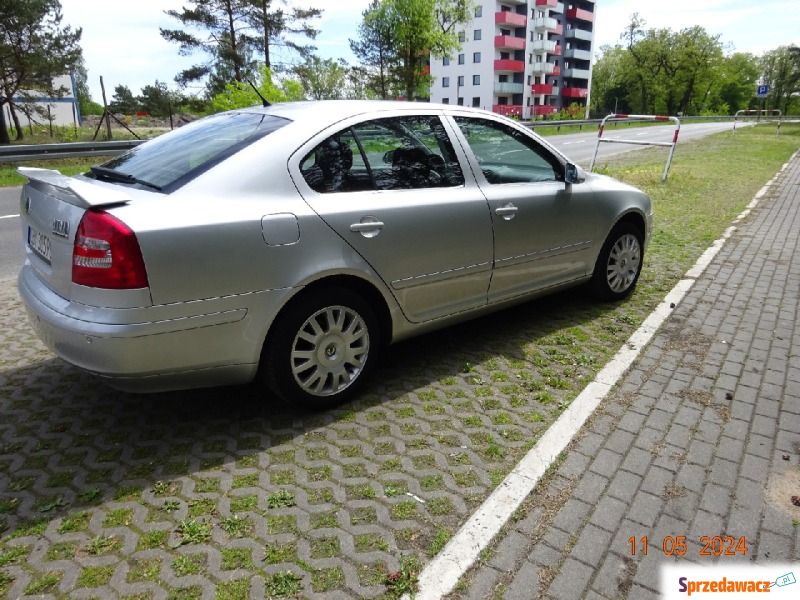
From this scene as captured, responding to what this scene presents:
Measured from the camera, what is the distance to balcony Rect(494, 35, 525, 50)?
238 ft

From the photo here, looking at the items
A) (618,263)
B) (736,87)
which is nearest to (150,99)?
(618,263)

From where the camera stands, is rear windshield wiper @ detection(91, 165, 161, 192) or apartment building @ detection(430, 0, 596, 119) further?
apartment building @ detection(430, 0, 596, 119)

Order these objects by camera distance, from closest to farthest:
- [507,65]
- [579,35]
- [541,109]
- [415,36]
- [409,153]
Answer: [409,153]
[415,36]
[507,65]
[541,109]
[579,35]

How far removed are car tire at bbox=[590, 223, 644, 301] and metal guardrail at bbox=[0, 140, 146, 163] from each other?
12.8 m

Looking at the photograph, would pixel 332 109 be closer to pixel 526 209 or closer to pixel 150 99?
pixel 526 209

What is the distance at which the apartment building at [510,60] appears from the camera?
73250 millimetres

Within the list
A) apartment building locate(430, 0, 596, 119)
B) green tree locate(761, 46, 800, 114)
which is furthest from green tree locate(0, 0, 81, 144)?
green tree locate(761, 46, 800, 114)

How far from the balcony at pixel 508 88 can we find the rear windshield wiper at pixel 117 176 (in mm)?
76090

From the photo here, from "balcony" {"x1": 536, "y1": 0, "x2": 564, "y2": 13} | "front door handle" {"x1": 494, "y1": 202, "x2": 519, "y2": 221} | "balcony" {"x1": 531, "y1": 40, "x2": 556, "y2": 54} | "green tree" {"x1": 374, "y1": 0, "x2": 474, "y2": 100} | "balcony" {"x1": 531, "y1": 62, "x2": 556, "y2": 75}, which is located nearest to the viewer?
"front door handle" {"x1": 494, "y1": 202, "x2": 519, "y2": 221}

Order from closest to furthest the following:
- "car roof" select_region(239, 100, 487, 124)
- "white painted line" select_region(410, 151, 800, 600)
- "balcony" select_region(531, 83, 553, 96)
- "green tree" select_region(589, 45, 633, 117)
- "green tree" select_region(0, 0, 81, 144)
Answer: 1. "white painted line" select_region(410, 151, 800, 600)
2. "car roof" select_region(239, 100, 487, 124)
3. "green tree" select_region(0, 0, 81, 144)
4. "balcony" select_region(531, 83, 553, 96)
5. "green tree" select_region(589, 45, 633, 117)

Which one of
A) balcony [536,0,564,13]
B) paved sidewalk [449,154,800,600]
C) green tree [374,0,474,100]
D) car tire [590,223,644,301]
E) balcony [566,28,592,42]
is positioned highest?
balcony [536,0,564,13]

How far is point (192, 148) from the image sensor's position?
10.7 ft

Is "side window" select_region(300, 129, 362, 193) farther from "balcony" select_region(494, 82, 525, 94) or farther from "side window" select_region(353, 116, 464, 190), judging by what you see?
"balcony" select_region(494, 82, 525, 94)

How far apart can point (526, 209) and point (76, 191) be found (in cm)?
277
